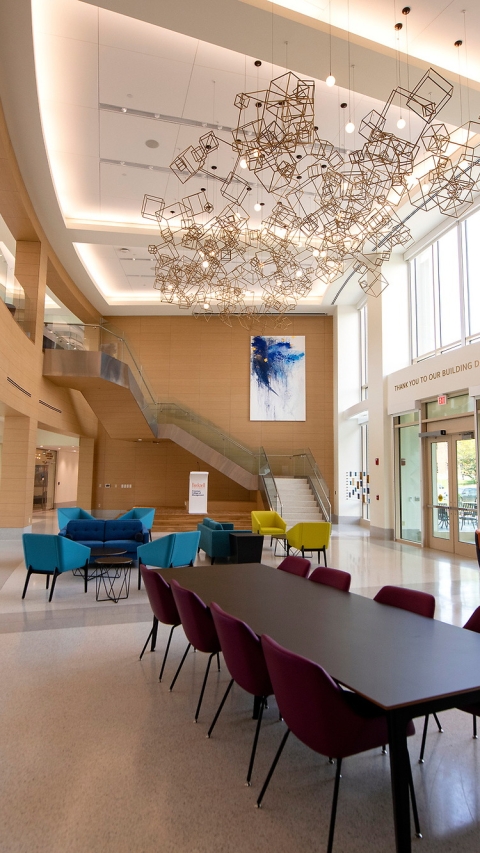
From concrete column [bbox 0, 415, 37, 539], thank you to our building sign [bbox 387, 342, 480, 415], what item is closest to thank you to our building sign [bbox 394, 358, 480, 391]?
thank you to our building sign [bbox 387, 342, 480, 415]

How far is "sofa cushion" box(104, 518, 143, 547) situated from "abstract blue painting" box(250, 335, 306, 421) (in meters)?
10.7

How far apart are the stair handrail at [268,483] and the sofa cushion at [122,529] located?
16.7ft

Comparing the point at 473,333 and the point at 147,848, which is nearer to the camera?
the point at 147,848

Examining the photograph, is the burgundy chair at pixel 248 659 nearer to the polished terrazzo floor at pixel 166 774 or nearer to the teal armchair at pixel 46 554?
the polished terrazzo floor at pixel 166 774

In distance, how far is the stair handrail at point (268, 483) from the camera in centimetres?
1399

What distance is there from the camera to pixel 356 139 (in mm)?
9797

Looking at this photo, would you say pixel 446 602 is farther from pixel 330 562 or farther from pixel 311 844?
pixel 311 844

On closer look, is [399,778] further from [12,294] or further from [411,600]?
[12,294]

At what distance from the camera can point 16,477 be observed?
1291 cm

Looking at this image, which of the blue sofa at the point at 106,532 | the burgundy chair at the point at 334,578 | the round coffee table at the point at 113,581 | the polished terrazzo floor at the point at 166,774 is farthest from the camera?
the blue sofa at the point at 106,532

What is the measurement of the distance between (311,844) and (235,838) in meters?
0.34

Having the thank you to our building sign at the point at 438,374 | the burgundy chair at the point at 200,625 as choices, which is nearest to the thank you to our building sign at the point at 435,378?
the thank you to our building sign at the point at 438,374

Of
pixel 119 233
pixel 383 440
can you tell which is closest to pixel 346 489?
pixel 383 440

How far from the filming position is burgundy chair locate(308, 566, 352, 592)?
4230 millimetres
